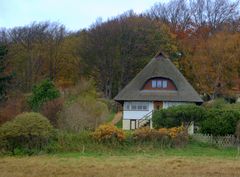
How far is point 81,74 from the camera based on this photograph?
63812mm


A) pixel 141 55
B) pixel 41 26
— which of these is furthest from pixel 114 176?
pixel 41 26

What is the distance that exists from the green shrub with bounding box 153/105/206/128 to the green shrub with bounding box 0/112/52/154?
10.5 metres

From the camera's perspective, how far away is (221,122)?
111ft

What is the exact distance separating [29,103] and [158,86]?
14716mm

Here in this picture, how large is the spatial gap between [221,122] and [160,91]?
14.9 m

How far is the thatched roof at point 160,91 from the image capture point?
154ft

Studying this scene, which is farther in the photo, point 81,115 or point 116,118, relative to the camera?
→ point 116,118

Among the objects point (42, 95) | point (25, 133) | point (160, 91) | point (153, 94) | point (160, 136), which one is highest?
point (160, 91)

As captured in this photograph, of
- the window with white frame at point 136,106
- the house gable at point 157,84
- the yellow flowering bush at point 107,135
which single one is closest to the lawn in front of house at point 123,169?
the yellow flowering bush at point 107,135

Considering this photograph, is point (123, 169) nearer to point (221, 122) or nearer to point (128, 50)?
point (221, 122)

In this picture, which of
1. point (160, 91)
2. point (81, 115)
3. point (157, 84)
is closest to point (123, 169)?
point (81, 115)

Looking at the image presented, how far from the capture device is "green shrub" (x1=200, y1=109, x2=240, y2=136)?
1329 inches

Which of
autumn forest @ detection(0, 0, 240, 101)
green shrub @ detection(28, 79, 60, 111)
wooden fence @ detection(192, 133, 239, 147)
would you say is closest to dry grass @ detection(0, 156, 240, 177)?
wooden fence @ detection(192, 133, 239, 147)

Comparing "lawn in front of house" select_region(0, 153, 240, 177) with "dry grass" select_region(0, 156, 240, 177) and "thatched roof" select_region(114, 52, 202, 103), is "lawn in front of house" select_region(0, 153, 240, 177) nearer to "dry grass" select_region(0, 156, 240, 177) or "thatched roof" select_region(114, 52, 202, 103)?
"dry grass" select_region(0, 156, 240, 177)
